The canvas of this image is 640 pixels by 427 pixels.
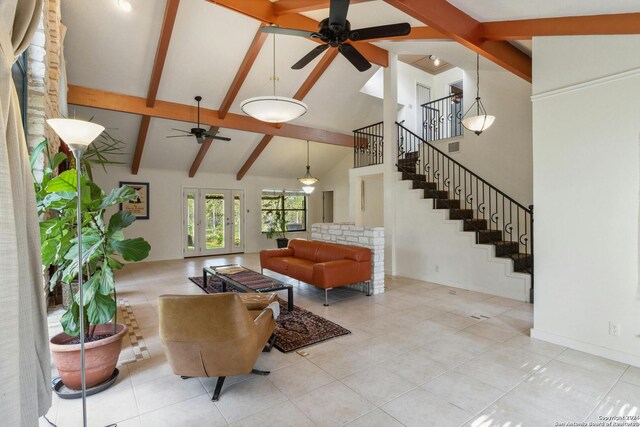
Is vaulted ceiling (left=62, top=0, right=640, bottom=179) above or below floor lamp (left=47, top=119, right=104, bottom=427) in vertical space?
above

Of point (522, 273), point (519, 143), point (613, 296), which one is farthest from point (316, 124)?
point (613, 296)

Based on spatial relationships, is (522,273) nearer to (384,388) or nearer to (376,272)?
(376,272)

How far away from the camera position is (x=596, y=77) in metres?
3.02

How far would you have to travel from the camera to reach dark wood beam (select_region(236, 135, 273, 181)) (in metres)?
8.95

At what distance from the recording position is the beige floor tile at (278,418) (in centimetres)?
211

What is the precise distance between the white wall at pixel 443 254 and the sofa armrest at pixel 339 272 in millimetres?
1698

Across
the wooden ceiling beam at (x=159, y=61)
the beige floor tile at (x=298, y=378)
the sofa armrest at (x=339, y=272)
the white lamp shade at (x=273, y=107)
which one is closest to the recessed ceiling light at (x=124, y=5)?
the wooden ceiling beam at (x=159, y=61)

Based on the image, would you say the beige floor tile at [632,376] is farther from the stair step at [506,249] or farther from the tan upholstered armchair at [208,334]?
the tan upholstered armchair at [208,334]

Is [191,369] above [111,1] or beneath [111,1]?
beneath

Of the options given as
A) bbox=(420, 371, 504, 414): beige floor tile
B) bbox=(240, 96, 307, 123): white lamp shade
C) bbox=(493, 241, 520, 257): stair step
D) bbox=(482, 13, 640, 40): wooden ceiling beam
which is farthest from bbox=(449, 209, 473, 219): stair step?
bbox=(240, 96, 307, 123): white lamp shade

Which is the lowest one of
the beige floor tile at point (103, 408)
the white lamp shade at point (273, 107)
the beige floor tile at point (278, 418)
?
the beige floor tile at point (103, 408)

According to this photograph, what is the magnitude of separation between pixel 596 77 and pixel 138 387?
504 cm

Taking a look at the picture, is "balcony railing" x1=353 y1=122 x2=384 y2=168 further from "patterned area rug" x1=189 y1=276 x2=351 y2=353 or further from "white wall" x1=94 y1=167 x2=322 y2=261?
"patterned area rug" x1=189 y1=276 x2=351 y2=353

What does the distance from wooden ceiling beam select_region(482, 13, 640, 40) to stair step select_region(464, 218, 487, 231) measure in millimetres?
3238
